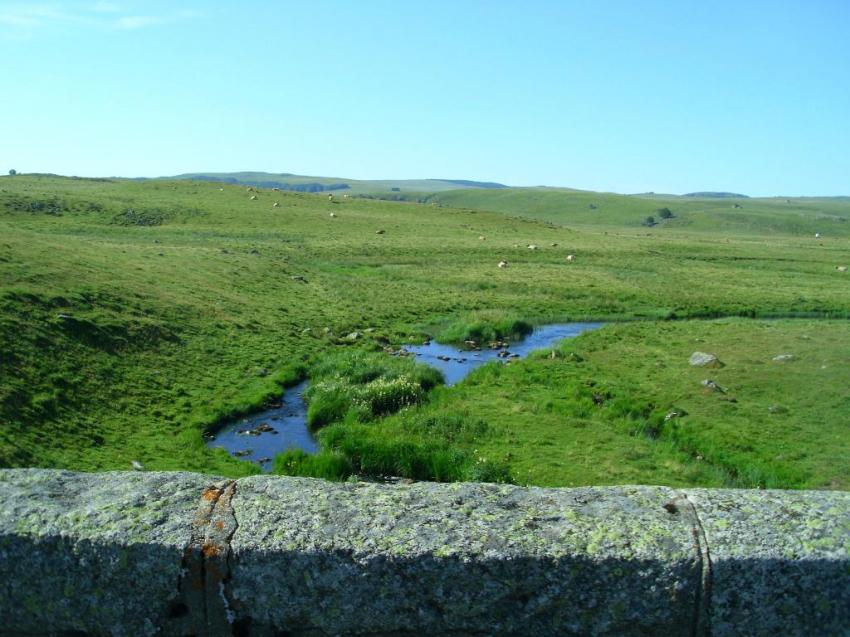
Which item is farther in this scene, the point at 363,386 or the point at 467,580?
the point at 363,386

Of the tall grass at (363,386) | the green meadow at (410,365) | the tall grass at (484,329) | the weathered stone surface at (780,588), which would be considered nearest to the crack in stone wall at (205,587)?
the weathered stone surface at (780,588)

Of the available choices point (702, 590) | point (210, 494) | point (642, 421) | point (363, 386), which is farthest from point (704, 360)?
point (210, 494)

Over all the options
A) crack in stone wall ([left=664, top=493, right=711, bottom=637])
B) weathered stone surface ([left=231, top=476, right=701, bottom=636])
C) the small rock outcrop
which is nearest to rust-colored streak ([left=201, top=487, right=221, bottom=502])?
weathered stone surface ([left=231, top=476, right=701, bottom=636])

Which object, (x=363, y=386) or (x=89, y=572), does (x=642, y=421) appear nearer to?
(x=363, y=386)

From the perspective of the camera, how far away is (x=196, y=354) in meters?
28.0

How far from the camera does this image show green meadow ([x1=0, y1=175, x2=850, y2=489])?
18391mm

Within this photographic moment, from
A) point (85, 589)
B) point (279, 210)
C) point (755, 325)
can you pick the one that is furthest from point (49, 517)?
point (279, 210)

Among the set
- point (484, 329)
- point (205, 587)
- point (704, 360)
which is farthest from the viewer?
point (484, 329)

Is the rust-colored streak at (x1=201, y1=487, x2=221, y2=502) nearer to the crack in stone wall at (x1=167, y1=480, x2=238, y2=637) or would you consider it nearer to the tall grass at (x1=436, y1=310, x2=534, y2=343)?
the crack in stone wall at (x1=167, y1=480, x2=238, y2=637)

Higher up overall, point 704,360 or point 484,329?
point 704,360

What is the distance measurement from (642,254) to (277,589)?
245 feet

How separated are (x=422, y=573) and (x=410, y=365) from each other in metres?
23.8

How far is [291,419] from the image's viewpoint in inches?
906

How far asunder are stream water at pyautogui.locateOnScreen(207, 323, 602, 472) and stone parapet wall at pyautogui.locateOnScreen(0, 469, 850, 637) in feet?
46.0
